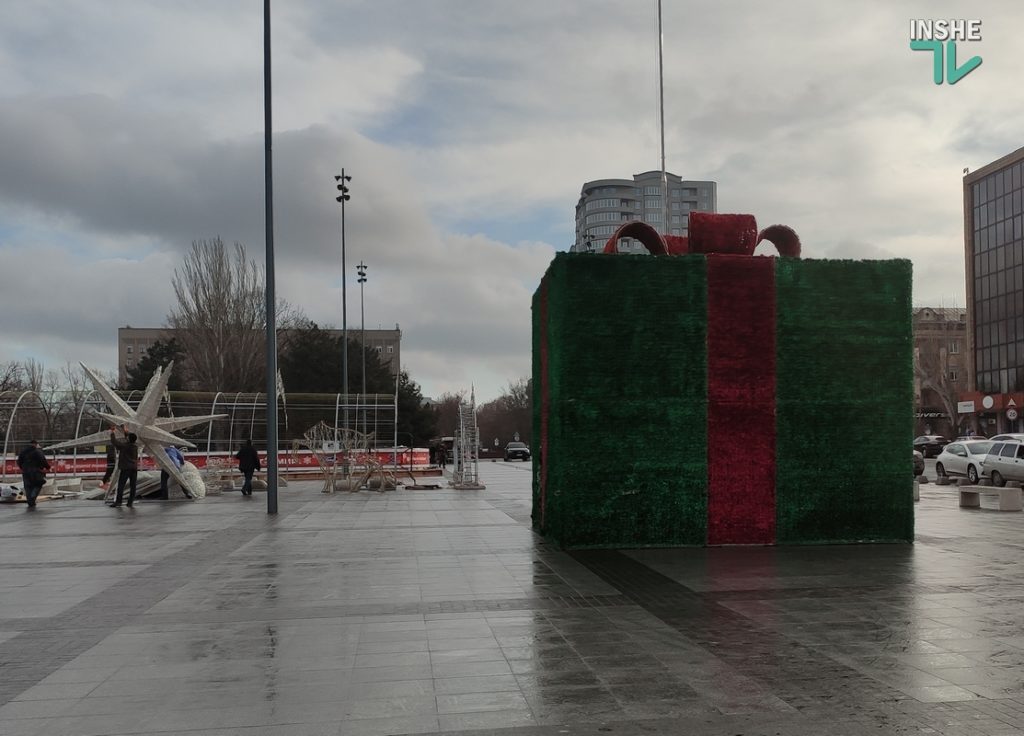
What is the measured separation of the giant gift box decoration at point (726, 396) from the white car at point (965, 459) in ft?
53.3

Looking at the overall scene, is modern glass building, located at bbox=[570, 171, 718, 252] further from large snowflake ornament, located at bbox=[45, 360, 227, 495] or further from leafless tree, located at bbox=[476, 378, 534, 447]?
large snowflake ornament, located at bbox=[45, 360, 227, 495]

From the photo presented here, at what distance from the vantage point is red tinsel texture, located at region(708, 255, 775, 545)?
476 inches

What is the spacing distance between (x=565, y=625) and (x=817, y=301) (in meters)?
6.87

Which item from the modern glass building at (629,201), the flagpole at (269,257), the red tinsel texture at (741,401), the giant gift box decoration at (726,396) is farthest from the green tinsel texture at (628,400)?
the modern glass building at (629,201)

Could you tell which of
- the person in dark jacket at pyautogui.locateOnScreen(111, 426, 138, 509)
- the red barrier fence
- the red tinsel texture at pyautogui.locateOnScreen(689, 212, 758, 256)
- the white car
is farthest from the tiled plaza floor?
the red barrier fence

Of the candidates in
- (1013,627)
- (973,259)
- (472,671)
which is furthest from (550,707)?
(973,259)

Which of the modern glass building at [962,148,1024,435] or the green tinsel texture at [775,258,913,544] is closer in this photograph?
the green tinsel texture at [775,258,913,544]

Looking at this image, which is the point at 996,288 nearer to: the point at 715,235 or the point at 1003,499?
the point at 1003,499

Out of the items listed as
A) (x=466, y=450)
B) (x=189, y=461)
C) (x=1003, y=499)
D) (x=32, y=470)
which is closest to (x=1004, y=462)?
(x=1003, y=499)

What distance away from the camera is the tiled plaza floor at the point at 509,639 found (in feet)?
16.6

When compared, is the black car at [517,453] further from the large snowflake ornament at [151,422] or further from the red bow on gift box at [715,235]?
the red bow on gift box at [715,235]

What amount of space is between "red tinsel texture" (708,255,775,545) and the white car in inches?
678

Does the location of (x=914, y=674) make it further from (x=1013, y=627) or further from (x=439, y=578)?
(x=439, y=578)

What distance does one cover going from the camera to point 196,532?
14711 millimetres
